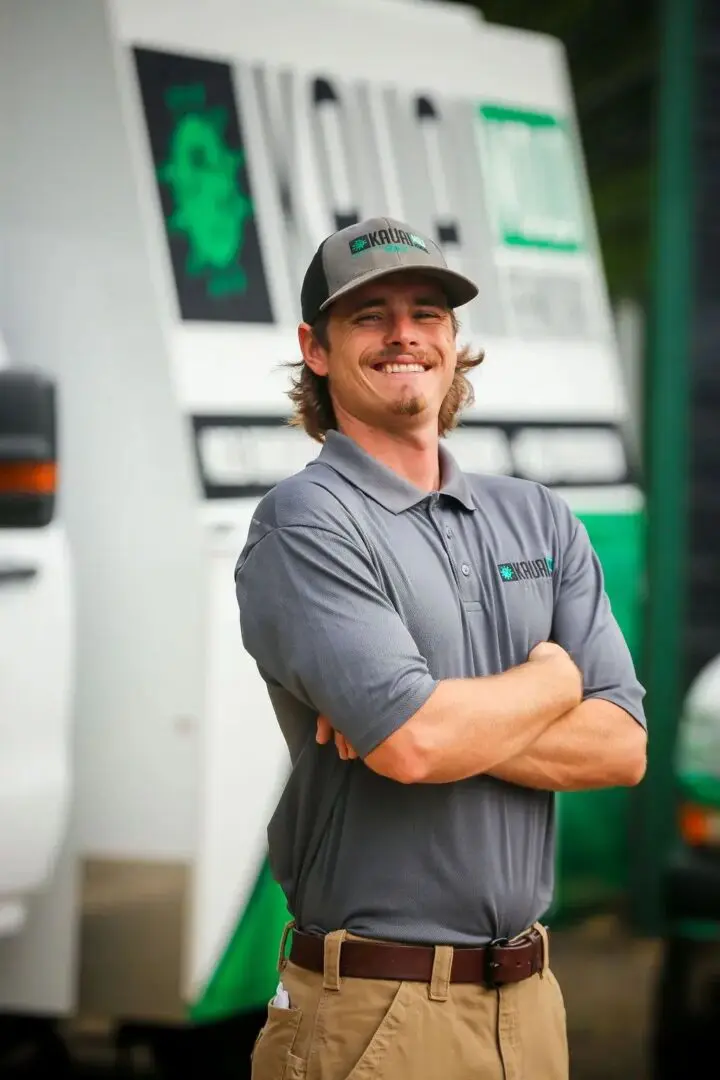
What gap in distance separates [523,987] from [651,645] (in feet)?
12.7

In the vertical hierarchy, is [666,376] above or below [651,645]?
above

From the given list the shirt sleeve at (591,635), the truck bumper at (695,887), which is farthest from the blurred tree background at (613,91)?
the shirt sleeve at (591,635)

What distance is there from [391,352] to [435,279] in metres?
0.14

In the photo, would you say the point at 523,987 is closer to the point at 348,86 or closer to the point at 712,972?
the point at 348,86

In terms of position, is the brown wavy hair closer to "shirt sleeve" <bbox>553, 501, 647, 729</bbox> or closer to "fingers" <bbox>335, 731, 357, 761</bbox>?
"shirt sleeve" <bbox>553, 501, 647, 729</bbox>

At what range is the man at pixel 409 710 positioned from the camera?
2508 mm

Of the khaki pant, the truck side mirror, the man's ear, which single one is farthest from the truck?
the khaki pant

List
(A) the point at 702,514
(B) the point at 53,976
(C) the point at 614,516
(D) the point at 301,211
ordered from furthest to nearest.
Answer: (A) the point at 702,514
(C) the point at 614,516
(D) the point at 301,211
(B) the point at 53,976

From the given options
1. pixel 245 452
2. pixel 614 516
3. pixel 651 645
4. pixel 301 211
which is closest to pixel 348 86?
pixel 301 211

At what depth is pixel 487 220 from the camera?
4.96m

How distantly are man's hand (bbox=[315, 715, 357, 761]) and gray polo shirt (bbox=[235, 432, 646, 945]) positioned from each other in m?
0.04

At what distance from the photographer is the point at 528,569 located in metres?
2.73

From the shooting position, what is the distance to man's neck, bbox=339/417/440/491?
2746 millimetres

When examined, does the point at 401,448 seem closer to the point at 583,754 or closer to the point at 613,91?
the point at 583,754
